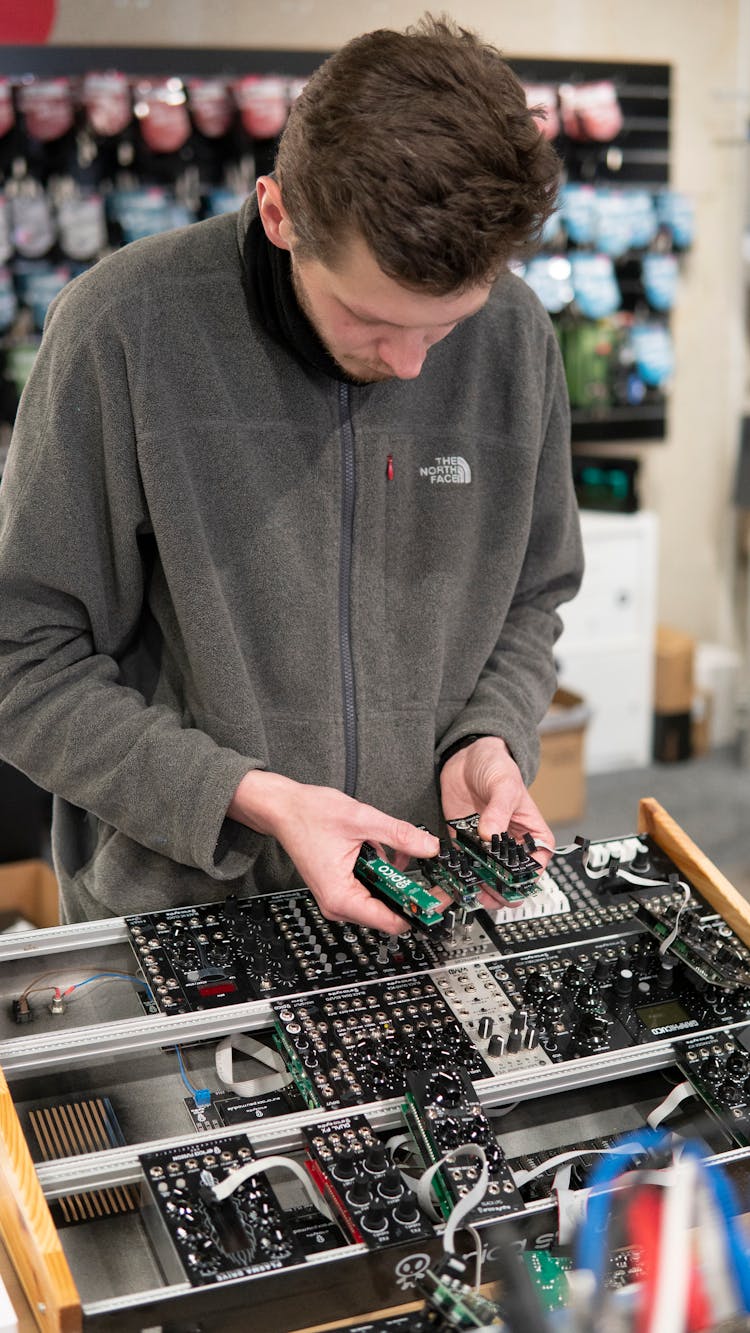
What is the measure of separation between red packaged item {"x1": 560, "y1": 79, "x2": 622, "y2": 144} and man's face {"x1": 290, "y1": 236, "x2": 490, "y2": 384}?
4.21 meters

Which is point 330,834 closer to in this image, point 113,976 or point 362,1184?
point 113,976

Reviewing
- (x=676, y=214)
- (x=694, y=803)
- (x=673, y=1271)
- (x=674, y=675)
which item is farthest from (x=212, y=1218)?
(x=676, y=214)

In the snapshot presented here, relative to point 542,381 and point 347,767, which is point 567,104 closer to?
point 542,381

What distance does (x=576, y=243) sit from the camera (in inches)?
215

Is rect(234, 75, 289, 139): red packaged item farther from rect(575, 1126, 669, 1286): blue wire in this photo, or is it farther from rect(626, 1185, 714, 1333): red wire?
rect(626, 1185, 714, 1333): red wire

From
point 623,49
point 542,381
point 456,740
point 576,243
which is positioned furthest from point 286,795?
point 623,49

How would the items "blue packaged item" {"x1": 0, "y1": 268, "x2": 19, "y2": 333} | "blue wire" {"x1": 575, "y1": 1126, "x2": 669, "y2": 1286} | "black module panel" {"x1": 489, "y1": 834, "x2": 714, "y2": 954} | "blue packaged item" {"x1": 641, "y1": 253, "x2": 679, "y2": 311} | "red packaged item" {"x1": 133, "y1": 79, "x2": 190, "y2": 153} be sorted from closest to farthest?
"blue wire" {"x1": 575, "y1": 1126, "x2": 669, "y2": 1286}
"black module panel" {"x1": 489, "y1": 834, "x2": 714, "y2": 954}
"blue packaged item" {"x1": 0, "y1": 268, "x2": 19, "y2": 333}
"red packaged item" {"x1": 133, "y1": 79, "x2": 190, "y2": 153}
"blue packaged item" {"x1": 641, "y1": 253, "x2": 679, "y2": 311}

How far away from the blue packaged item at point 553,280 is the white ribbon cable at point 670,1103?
4380mm

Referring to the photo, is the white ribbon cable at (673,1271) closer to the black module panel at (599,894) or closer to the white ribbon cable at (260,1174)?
the white ribbon cable at (260,1174)

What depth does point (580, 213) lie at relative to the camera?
5402 millimetres

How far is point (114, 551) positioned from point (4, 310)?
3.23m

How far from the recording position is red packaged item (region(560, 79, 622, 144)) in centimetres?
532

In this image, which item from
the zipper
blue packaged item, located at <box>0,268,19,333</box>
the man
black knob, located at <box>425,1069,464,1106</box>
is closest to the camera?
black knob, located at <box>425,1069,464,1106</box>

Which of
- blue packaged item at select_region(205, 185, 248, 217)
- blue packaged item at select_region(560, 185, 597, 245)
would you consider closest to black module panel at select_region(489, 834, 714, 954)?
blue packaged item at select_region(205, 185, 248, 217)
